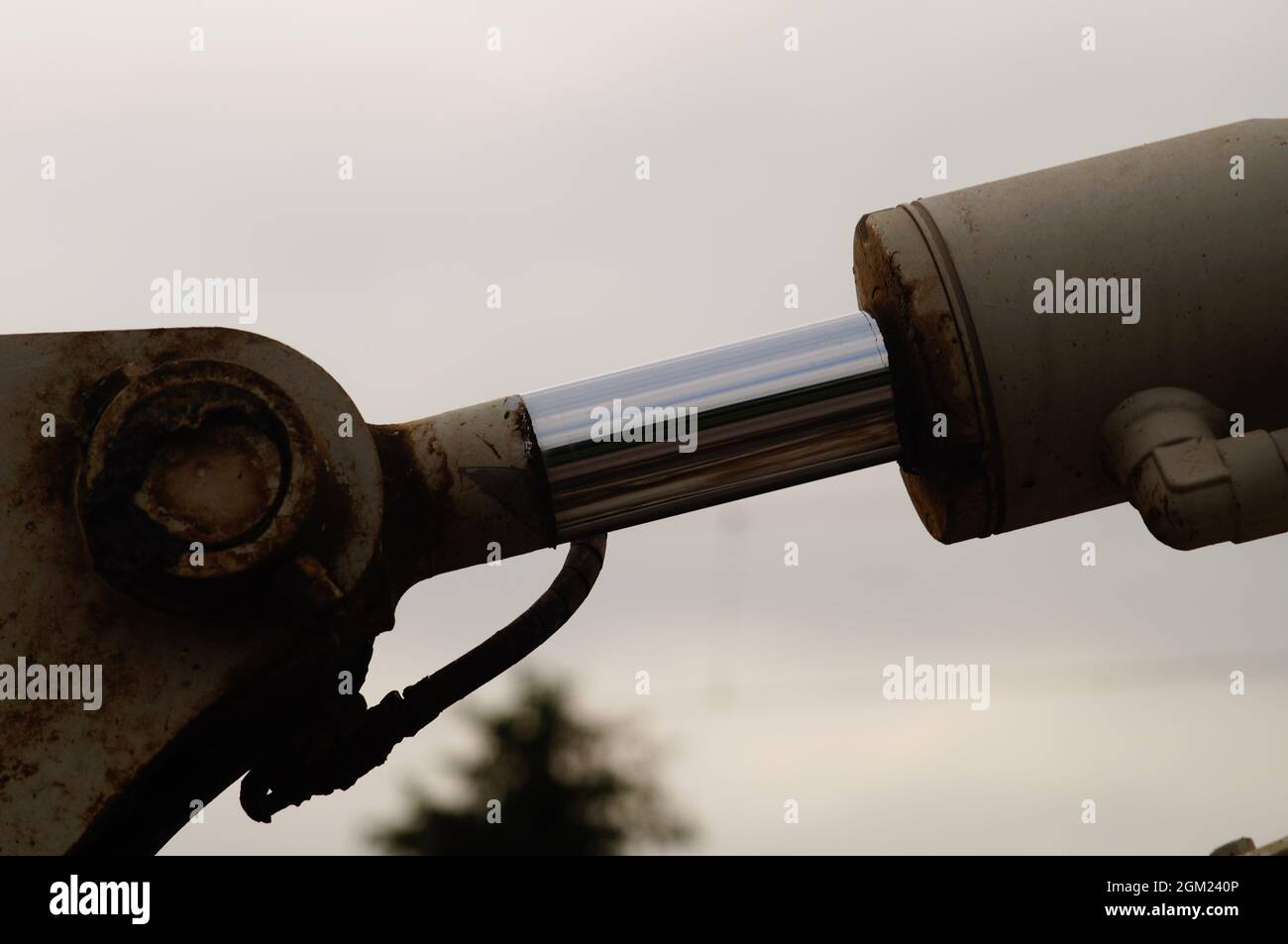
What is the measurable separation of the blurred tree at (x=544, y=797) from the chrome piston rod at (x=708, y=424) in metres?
27.6

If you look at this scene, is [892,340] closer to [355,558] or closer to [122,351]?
[355,558]

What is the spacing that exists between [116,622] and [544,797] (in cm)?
3069

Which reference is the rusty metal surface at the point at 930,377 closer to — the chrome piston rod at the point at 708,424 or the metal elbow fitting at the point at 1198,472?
the chrome piston rod at the point at 708,424

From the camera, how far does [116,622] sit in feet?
9.24

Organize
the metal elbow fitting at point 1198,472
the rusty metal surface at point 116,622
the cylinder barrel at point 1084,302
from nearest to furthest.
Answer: the rusty metal surface at point 116,622, the metal elbow fitting at point 1198,472, the cylinder barrel at point 1084,302

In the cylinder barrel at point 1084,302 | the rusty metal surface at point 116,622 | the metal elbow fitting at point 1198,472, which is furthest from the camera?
the cylinder barrel at point 1084,302

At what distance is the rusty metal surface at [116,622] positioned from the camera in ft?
8.97

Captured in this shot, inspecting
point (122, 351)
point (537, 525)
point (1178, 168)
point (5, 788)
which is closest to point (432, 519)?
point (537, 525)

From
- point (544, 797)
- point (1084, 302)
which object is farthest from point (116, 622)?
point (544, 797)

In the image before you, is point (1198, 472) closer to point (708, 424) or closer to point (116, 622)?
point (708, 424)

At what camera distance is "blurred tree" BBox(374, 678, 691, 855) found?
3103 centimetres

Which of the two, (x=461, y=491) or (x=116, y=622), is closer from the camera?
(x=116, y=622)

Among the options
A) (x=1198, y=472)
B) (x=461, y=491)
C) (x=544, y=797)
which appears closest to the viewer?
(x=1198, y=472)

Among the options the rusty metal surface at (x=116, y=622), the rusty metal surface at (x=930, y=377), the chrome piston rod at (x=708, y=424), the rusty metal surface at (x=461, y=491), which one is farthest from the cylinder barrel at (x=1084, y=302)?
the rusty metal surface at (x=116, y=622)
